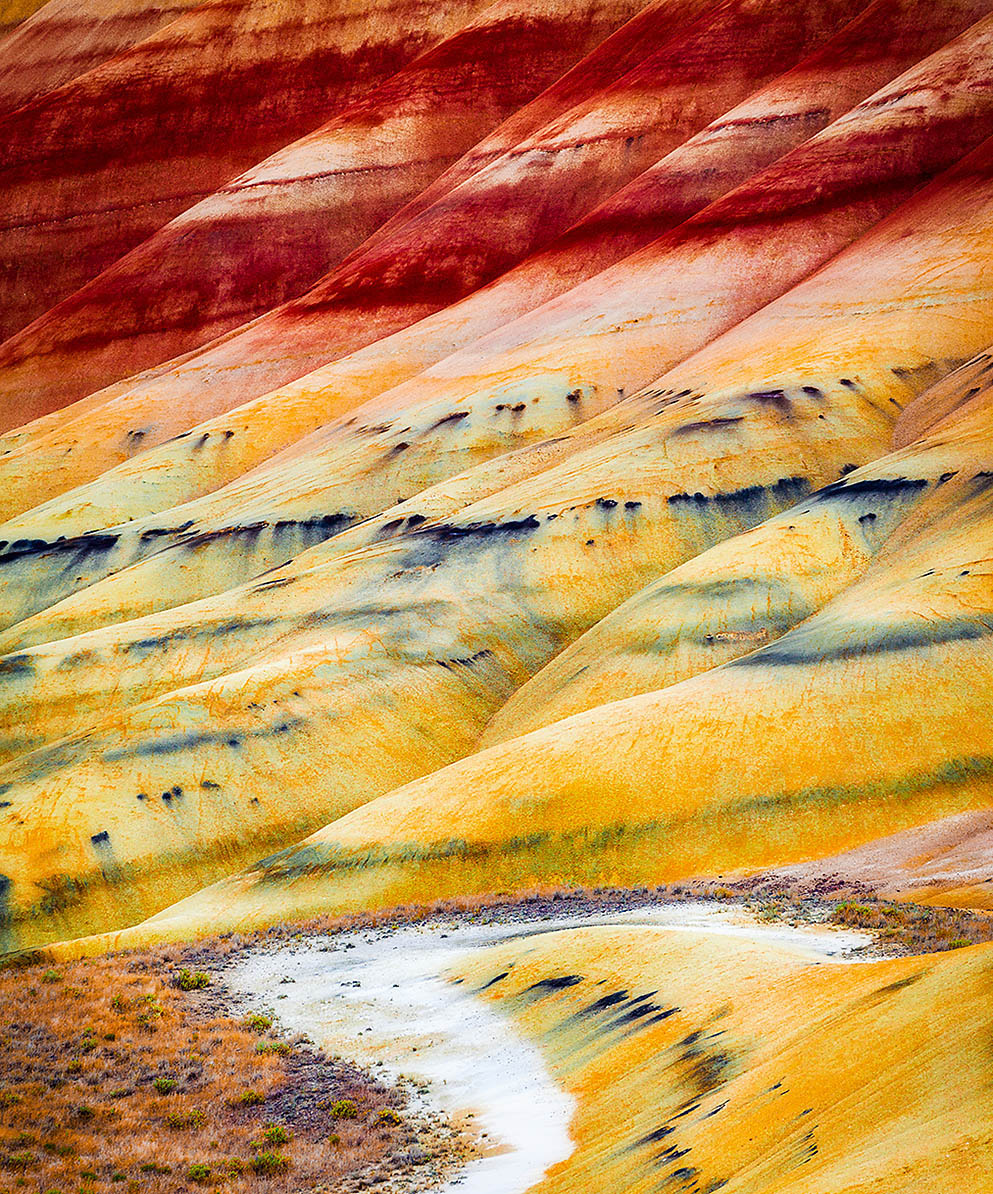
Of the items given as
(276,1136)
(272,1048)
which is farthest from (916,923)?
(272,1048)

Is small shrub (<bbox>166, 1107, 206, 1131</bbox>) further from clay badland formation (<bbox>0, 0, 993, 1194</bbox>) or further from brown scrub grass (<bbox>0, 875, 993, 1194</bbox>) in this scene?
clay badland formation (<bbox>0, 0, 993, 1194</bbox>)

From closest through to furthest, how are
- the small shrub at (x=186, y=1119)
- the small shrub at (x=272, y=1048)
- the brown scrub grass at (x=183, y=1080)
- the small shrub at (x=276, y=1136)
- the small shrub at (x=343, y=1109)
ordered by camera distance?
the brown scrub grass at (x=183, y=1080)
the small shrub at (x=276, y=1136)
the small shrub at (x=343, y=1109)
the small shrub at (x=186, y=1119)
the small shrub at (x=272, y=1048)

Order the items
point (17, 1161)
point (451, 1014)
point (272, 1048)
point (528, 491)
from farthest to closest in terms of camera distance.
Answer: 1. point (528, 491)
2. point (451, 1014)
3. point (272, 1048)
4. point (17, 1161)

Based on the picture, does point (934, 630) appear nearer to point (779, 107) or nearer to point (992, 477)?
point (992, 477)

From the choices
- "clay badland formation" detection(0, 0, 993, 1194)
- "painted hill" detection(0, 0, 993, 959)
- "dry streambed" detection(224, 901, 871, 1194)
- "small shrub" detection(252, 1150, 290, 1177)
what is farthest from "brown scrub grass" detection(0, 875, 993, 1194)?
"painted hill" detection(0, 0, 993, 959)

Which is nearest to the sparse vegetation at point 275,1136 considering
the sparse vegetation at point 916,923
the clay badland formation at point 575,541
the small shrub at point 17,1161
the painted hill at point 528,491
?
the small shrub at point 17,1161

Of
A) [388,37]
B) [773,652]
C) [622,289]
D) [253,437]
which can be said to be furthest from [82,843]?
[388,37]

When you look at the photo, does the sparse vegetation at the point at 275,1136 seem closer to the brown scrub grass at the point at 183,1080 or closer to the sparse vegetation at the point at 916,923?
the brown scrub grass at the point at 183,1080

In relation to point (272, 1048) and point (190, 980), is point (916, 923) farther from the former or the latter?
point (190, 980)

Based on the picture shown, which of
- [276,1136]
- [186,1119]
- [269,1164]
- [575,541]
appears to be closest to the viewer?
[269,1164]
